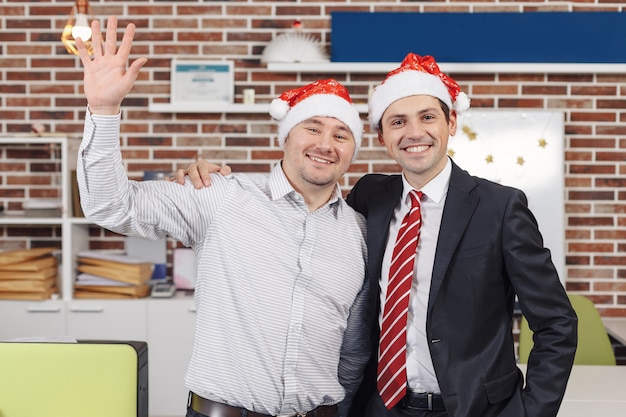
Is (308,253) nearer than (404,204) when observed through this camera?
Yes

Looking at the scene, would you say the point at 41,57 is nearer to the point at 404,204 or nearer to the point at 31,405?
the point at 31,405

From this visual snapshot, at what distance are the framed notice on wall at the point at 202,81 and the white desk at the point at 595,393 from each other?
209 centimetres

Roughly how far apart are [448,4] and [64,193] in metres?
2.26

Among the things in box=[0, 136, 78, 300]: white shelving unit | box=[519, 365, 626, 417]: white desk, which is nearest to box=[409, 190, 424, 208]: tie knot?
box=[519, 365, 626, 417]: white desk

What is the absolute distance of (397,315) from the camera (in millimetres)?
1830

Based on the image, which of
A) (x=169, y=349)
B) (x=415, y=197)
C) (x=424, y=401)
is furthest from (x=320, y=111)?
(x=169, y=349)

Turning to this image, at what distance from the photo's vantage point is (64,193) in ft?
11.5

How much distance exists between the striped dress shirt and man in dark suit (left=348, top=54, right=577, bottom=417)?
7.2 inches

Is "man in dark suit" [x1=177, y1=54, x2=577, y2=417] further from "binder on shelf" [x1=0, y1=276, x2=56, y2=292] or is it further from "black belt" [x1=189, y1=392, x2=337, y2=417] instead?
"binder on shelf" [x1=0, y1=276, x2=56, y2=292]

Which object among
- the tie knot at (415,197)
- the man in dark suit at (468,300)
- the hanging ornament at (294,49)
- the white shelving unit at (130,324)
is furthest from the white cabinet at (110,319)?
the tie knot at (415,197)

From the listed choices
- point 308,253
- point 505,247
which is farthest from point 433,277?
point 308,253

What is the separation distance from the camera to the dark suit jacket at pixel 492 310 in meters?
1.75

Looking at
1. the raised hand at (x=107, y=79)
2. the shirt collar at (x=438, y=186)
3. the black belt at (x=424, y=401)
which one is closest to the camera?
the raised hand at (x=107, y=79)

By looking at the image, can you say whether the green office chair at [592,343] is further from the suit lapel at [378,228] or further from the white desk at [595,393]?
the suit lapel at [378,228]
